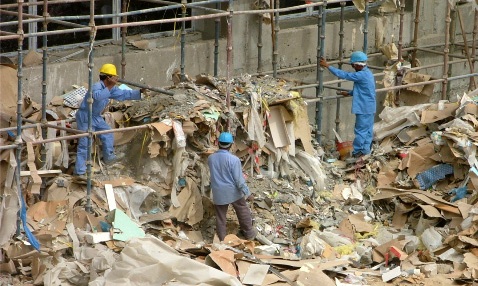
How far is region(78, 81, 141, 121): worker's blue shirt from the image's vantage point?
13922 mm

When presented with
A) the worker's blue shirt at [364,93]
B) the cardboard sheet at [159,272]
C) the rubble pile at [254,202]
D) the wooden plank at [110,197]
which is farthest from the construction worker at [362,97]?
the cardboard sheet at [159,272]

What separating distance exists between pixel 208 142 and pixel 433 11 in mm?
6464

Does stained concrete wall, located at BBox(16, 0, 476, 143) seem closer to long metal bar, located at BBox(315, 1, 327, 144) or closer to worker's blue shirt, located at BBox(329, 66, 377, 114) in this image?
long metal bar, located at BBox(315, 1, 327, 144)

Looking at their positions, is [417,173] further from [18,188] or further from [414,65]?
[18,188]

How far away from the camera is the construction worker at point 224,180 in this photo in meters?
14.1

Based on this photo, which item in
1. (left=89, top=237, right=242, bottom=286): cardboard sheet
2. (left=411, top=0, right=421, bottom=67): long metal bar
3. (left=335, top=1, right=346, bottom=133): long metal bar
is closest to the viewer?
(left=89, top=237, right=242, bottom=286): cardboard sheet

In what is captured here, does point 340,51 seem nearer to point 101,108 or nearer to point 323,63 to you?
point 323,63

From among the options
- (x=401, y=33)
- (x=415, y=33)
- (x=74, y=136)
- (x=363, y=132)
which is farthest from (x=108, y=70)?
(x=415, y=33)

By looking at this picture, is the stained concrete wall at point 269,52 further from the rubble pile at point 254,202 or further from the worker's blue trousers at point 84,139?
the worker's blue trousers at point 84,139

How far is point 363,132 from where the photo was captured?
16.5 meters

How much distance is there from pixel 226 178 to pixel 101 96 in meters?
1.79

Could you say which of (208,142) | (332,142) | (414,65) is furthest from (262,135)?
(414,65)

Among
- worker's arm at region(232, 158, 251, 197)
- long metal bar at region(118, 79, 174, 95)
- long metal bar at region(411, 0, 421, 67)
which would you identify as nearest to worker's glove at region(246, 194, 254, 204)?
worker's arm at region(232, 158, 251, 197)

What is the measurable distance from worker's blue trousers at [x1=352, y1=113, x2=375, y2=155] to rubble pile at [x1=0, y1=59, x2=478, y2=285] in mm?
184
